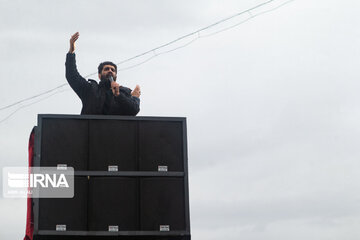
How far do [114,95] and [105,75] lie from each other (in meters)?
0.70

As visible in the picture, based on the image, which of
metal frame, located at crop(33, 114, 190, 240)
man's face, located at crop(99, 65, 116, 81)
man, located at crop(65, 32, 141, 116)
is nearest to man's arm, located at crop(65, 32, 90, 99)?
man, located at crop(65, 32, 141, 116)

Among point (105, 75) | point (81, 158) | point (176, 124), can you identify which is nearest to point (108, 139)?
point (81, 158)

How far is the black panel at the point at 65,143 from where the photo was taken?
6367 mm

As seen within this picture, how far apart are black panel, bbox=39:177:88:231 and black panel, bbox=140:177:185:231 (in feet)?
2.15

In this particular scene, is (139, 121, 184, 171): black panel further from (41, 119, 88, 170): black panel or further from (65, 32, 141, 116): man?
(65, 32, 141, 116): man

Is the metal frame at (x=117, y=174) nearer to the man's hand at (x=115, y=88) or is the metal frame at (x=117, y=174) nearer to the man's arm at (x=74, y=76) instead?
the man's hand at (x=115, y=88)

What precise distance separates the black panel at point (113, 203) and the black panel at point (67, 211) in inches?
3.5

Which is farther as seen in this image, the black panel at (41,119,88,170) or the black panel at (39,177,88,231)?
the black panel at (41,119,88,170)

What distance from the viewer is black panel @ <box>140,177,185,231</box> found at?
6391 millimetres

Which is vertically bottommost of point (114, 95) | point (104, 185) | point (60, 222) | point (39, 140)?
point (60, 222)

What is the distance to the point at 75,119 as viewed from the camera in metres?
6.55

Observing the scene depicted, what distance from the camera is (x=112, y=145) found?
653 centimetres

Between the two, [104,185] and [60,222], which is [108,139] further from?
[60,222]

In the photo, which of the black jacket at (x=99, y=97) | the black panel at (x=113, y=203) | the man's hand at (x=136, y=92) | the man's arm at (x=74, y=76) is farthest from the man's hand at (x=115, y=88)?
the black panel at (x=113, y=203)
